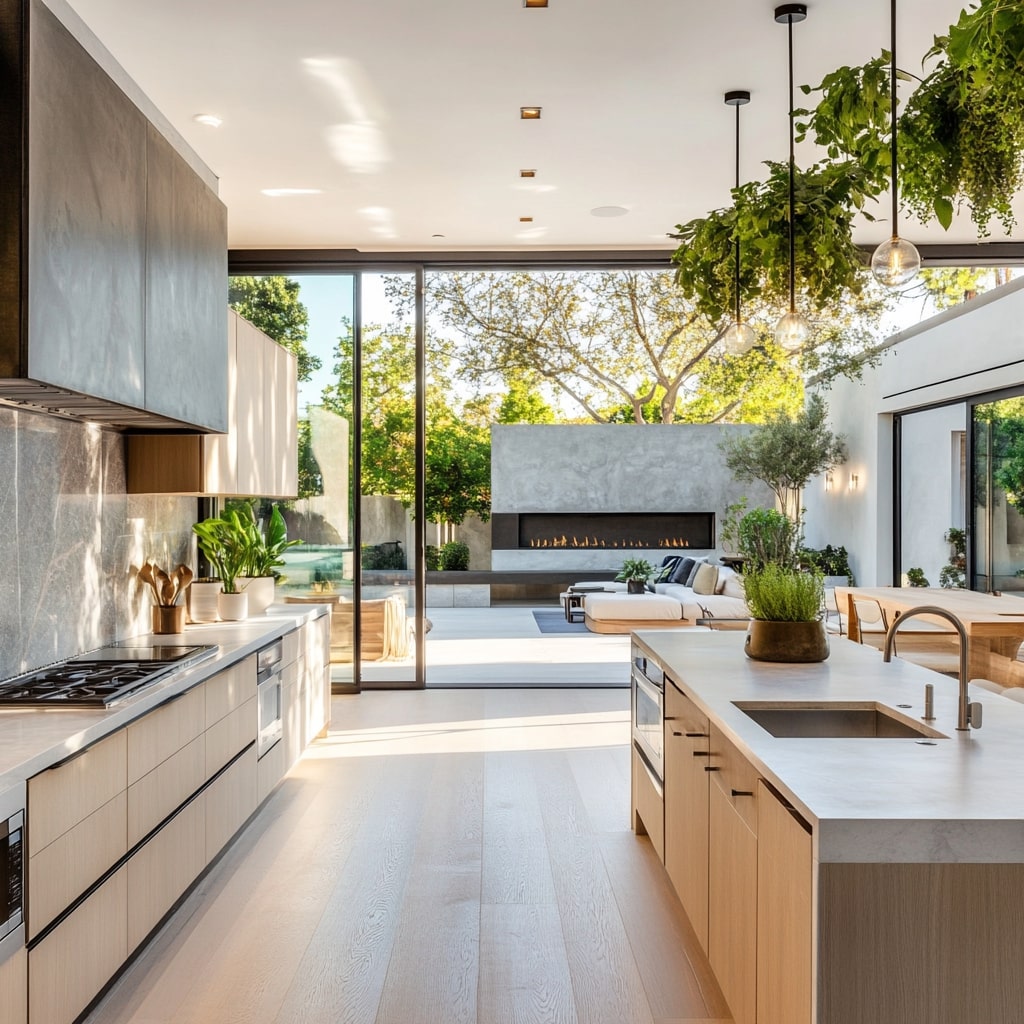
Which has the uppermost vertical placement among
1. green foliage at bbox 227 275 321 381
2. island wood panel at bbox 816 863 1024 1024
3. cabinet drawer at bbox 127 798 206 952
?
green foliage at bbox 227 275 321 381

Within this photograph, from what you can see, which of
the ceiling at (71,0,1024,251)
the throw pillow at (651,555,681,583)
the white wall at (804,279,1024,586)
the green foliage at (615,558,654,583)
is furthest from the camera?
the throw pillow at (651,555,681,583)

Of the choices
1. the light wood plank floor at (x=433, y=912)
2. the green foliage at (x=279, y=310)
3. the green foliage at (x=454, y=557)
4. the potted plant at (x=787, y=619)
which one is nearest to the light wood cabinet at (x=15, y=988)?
the light wood plank floor at (x=433, y=912)

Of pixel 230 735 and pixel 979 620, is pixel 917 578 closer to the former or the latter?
pixel 979 620

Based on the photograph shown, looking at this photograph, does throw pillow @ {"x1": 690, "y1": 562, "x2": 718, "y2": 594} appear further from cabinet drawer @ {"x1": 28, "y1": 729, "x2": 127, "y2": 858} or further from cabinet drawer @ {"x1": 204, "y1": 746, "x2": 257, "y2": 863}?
cabinet drawer @ {"x1": 28, "y1": 729, "x2": 127, "y2": 858}

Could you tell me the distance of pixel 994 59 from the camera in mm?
1851

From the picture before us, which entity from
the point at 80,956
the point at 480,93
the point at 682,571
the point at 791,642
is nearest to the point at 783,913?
the point at 791,642

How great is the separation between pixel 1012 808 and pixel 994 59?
4.45ft

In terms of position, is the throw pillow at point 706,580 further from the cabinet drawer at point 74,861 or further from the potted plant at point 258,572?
the cabinet drawer at point 74,861

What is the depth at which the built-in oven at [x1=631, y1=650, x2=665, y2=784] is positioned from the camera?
3.32 metres

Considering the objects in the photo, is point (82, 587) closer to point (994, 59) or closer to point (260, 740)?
point (260, 740)

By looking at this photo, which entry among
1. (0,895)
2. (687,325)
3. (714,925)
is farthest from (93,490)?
(687,325)

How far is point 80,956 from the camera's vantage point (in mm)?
2424

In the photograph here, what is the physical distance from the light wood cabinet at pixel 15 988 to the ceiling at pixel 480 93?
3.10 metres

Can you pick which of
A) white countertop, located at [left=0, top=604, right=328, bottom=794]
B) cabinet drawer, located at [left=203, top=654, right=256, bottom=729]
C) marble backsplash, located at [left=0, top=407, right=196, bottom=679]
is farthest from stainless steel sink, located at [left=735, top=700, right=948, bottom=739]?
marble backsplash, located at [left=0, top=407, right=196, bottom=679]
